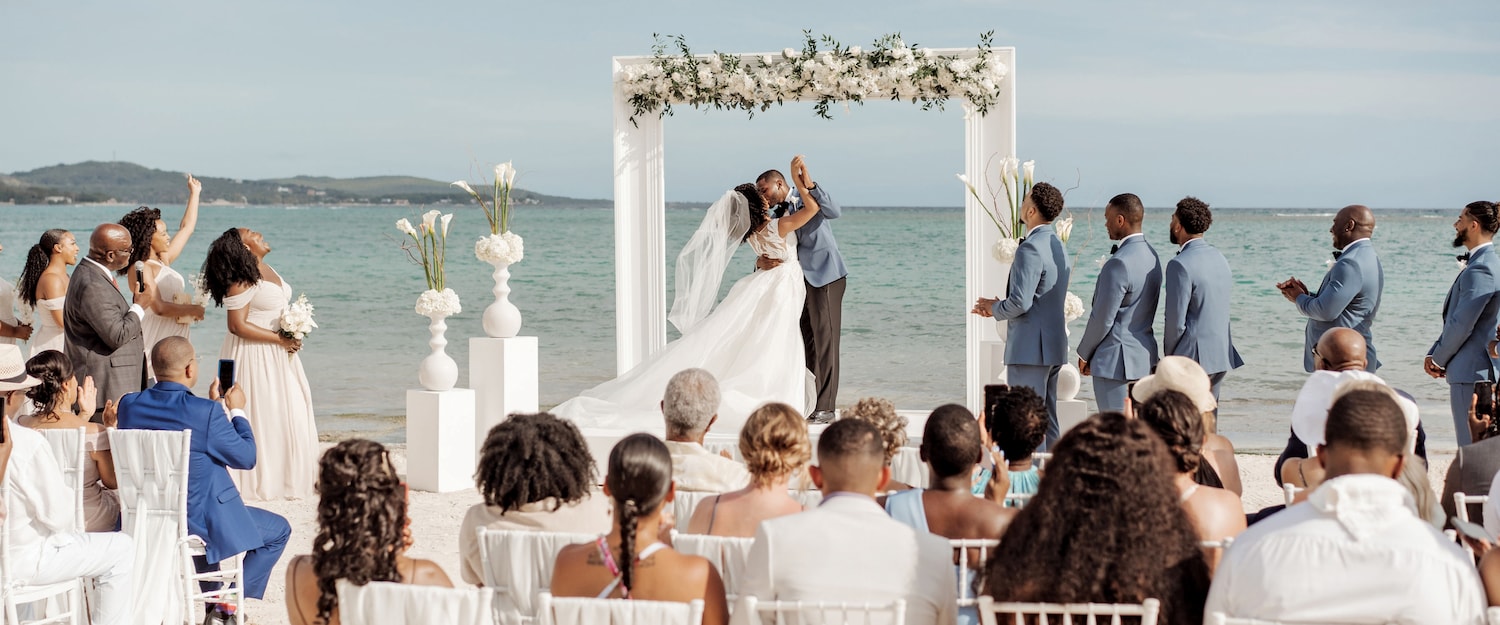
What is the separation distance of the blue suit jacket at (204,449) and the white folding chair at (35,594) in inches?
15.7

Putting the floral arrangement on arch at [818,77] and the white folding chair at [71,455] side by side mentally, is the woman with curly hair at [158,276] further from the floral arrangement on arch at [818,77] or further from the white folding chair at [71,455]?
the floral arrangement on arch at [818,77]

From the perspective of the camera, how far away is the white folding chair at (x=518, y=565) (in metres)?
2.82

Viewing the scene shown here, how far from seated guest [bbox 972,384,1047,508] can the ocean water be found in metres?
8.28

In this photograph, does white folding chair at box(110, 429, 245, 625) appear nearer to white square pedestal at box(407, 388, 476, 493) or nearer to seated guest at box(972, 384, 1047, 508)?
seated guest at box(972, 384, 1047, 508)

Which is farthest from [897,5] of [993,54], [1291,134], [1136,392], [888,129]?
[1136,392]

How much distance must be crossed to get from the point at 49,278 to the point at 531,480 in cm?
426

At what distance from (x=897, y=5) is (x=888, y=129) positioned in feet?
13.8

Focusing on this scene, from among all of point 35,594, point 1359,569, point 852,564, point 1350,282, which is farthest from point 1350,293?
point 35,594

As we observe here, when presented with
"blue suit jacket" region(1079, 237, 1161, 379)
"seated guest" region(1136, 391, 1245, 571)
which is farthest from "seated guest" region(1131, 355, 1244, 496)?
"blue suit jacket" region(1079, 237, 1161, 379)

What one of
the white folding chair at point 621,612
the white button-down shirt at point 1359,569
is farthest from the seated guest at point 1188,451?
the white folding chair at point 621,612

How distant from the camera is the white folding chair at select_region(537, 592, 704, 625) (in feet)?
7.63

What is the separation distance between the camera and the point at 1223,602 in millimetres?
2350

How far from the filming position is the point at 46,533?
3.69 m

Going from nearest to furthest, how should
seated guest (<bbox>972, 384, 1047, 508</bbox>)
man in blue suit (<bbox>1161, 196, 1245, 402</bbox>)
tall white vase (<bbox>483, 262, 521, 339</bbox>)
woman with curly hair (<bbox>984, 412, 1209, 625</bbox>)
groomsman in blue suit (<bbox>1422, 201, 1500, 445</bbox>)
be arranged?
woman with curly hair (<bbox>984, 412, 1209, 625</bbox>) → seated guest (<bbox>972, 384, 1047, 508</bbox>) → groomsman in blue suit (<bbox>1422, 201, 1500, 445</bbox>) → man in blue suit (<bbox>1161, 196, 1245, 402</bbox>) → tall white vase (<bbox>483, 262, 521, 339</bbox>)
